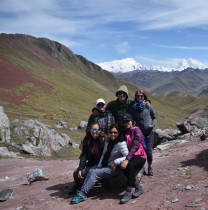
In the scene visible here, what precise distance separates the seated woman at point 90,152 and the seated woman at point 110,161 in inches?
17.8

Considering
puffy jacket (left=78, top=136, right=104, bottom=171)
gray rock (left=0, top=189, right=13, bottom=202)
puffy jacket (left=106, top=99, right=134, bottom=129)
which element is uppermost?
puffy jacket (left=106, top=99, right=134, bottom=129)

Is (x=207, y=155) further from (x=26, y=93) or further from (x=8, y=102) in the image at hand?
(x=26, y=93)

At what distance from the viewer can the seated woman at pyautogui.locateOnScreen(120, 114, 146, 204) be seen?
8586 millimetres

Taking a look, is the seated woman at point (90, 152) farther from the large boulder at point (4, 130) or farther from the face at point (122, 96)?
the large boulder at point (4, 130)

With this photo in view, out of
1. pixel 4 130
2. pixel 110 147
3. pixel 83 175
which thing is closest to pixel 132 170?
pixel 110 147

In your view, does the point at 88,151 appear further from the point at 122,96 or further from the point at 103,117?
the point at 122,96

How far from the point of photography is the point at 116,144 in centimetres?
903

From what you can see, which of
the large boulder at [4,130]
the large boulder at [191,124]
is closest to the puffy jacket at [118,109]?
the large boulder at [191,124]

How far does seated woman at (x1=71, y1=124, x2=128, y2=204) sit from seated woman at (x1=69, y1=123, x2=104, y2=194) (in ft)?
1.48

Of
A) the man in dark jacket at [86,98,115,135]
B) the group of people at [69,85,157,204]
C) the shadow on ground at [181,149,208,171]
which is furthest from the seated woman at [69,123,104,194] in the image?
the shadow on ground at [181,149,208,171]

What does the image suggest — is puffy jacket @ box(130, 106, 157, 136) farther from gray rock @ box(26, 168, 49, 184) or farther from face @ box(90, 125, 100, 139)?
gray rock @ box(26, 168, 49, 184)

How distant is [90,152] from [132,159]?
1.96 m

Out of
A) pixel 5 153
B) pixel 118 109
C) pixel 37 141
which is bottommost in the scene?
pixel 5 153

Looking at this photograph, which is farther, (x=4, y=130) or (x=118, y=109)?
(x=4, y=130)
